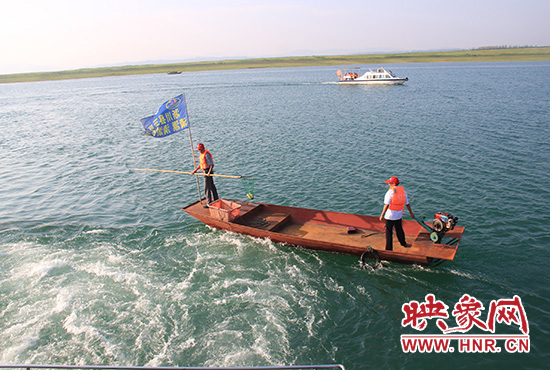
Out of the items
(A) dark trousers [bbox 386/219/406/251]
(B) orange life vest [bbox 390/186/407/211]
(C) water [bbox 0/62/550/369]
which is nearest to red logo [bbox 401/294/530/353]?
(C) water [bbox 0/62/550/369]

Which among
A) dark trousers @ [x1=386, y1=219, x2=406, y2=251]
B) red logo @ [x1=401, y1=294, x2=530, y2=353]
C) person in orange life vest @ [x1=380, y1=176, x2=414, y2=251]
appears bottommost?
red logo @ [x1=401, y1=294, x2=530, y2=353]

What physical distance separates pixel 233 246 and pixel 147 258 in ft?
11.7

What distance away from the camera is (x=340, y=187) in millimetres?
20688

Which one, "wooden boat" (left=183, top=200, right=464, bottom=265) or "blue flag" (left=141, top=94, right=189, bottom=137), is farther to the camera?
→ "blue flag" (left=141, top=94, right=189, bottom=137)

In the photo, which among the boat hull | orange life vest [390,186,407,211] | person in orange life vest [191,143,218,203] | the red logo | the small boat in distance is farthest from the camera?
the small boat in distance

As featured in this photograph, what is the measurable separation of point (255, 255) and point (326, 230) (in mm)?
3284

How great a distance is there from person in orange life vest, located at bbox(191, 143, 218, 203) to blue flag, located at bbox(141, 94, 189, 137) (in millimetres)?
1584

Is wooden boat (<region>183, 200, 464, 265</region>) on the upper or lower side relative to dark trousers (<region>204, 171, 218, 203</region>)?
lower

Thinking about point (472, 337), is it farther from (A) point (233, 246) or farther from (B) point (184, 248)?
(B) point (184, 248)

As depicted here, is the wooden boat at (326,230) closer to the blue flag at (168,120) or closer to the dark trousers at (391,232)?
the dark trousers at (391,232)

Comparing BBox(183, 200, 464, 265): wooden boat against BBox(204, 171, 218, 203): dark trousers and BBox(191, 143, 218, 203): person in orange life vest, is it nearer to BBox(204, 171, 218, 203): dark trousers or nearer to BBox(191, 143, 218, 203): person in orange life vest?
BBox(204, 171, 218, 203): dark trousers

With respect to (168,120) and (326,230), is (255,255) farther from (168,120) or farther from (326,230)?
(168,120)

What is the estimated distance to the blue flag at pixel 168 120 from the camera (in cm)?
1658

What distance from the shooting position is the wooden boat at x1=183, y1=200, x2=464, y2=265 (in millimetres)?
12711
